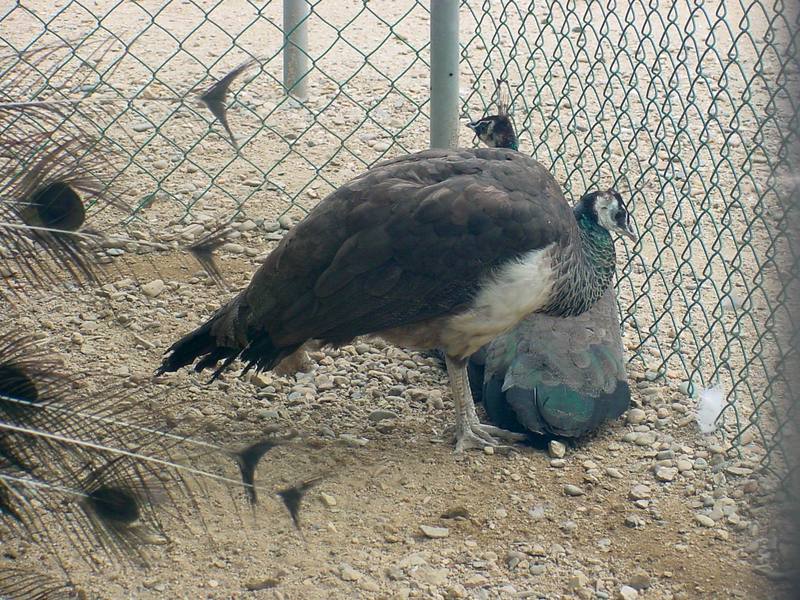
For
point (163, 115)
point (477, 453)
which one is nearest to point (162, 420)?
point (477, 453)

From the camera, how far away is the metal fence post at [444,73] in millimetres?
4332

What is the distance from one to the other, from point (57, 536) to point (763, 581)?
83.7 inches

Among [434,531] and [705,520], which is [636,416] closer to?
[705,520]

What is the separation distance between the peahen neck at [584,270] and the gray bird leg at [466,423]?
40cm

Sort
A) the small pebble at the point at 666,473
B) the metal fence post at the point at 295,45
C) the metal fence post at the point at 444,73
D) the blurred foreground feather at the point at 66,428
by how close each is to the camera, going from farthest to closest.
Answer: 1. the metal fence post at the point at 295,45
2. the metal fence post at the point at 444,73
3. the small pebble at the point at 666,473
4. the blurred foreground feather at the point at 66,428

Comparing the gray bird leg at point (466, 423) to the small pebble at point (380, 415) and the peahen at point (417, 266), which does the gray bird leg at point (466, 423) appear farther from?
the small pebble at point (380, 415)

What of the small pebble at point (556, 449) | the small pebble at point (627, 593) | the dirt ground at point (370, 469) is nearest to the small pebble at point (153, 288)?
the dirt ground at point (370, 469)

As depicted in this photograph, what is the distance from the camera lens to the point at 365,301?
3.60 metres

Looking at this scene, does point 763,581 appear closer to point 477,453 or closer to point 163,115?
point 477,453

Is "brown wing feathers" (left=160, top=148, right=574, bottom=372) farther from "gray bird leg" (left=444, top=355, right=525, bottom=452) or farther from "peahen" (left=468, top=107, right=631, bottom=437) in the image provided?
"peahen" (left=468, top=107, right=631, bottom=437)

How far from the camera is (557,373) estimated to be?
3922 millimetres

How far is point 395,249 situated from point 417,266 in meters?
0.09

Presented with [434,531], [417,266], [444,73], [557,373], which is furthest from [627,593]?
[444,73]

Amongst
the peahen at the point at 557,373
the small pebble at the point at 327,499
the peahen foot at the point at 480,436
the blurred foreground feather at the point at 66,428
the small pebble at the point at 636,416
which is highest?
the blurred foreground feather at the point at 66,428
